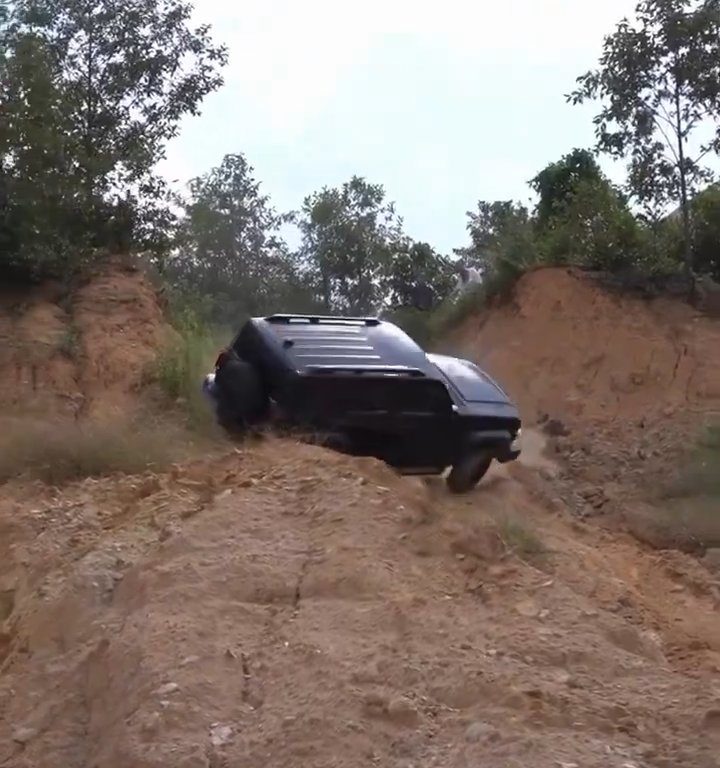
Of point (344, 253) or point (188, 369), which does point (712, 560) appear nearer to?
point (188, 369)

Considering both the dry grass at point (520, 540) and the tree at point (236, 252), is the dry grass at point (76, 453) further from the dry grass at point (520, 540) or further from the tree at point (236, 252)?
the tree at point (236, 252)

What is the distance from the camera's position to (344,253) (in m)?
23.3

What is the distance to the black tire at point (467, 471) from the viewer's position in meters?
9.17

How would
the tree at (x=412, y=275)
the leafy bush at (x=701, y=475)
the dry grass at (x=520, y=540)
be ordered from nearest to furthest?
the dry grass at (x=520, y=540), the leafy bush at (x=701, y=475), the tree at (x=412, y=275)

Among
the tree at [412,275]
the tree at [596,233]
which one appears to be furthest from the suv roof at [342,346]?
the tree at [412,275]

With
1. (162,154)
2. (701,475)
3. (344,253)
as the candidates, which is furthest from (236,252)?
(701,475)

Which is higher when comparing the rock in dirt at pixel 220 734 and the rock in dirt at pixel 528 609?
the rock in dirt at pixel 528 609

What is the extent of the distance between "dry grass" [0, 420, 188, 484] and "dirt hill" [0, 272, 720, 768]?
0.26 m

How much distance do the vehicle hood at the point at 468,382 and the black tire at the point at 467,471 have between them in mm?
454

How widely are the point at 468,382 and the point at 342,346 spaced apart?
121cm

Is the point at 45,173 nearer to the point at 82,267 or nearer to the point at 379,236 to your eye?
the point at 82,267

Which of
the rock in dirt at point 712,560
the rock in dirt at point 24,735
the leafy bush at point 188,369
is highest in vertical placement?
the leafy bush at point 188,369

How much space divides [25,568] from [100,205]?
9.62 meters

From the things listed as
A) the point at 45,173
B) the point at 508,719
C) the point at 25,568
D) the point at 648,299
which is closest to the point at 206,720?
the point at 508,719
